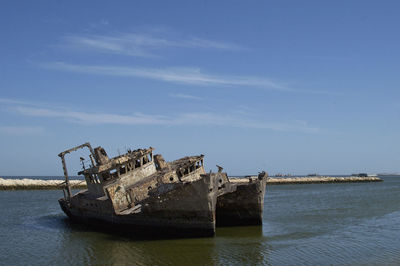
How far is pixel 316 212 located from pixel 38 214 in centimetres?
2228

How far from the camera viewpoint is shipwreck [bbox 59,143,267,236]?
1775 cm

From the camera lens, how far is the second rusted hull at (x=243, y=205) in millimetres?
21797

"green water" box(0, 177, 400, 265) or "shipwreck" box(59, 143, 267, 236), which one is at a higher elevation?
"shipwreck" box(59, 143, 267, 236)

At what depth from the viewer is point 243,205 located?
22.2 meters

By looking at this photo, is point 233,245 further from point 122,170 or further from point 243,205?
point 122,170

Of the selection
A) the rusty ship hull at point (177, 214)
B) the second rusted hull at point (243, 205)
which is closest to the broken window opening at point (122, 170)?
the rusty ship hull at point (177, 214)

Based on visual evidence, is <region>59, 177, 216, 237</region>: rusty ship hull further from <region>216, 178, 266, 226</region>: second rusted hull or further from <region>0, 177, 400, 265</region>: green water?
<region>216, 178, 266, 226</region>: second rusted hull

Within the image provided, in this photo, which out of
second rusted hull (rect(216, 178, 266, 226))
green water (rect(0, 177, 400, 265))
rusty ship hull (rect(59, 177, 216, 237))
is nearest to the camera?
green water (rect(0, 177, 400, 265))

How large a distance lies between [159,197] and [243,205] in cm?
625

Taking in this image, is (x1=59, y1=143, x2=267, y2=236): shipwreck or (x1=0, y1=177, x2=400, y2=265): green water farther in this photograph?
(x1=59, y1=143, x2=267, y2=236): shipwreck

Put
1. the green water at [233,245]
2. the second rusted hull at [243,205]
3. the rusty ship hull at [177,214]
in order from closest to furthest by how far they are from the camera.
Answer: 1. the green water at [233,245]
2. the rusty ship hull at [177,214]
3. the second rusted hull at [243,205]

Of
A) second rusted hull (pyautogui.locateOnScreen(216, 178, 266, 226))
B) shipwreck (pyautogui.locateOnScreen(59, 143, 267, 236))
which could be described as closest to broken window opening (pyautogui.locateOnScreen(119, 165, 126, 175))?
shipwreck (pyautogui.locateOnScreen(59, 143, 267, 236))

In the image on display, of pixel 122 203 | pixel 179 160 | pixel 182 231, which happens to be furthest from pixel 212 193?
pixel 179 160

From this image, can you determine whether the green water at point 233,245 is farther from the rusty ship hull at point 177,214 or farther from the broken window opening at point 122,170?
the broken window opening at point 122,170
